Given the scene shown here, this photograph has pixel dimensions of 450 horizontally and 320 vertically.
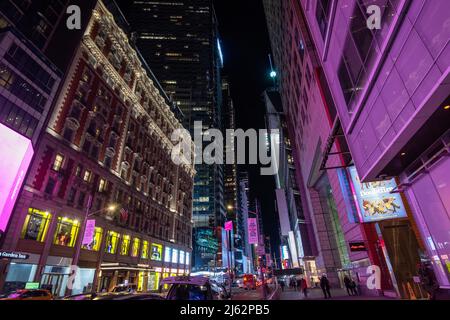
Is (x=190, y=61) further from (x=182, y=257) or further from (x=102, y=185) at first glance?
(x=102, y=185)

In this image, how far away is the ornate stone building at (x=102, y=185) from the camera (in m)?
28.5

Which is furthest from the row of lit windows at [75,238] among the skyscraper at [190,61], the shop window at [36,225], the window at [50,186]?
the skyscraper at [190,61]

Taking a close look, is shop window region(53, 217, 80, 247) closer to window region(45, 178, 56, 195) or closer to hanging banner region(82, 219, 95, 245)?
window region(45, 178, 56, 195)

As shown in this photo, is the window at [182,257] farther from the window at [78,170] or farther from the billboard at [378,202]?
the billboard at [378,202]

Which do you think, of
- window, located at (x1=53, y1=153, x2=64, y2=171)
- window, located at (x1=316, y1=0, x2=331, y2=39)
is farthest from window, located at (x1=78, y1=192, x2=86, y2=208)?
window, located at (x1=316, y1=0, x2=331, y2=39)

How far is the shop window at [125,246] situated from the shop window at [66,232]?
11175 millimetres

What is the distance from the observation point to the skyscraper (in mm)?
129500

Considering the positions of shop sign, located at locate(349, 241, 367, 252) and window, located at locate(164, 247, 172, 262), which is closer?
shop sign, located at locate(349, 241, 367, 252)

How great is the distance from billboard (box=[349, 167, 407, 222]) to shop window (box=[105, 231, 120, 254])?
35777mm

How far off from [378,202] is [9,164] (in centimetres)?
3170

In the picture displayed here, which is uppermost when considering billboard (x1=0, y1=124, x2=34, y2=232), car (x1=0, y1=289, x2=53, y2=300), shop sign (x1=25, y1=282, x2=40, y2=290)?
billboard (x1=0, y1=124, x2=34, y2=232)

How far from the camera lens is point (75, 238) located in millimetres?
32781

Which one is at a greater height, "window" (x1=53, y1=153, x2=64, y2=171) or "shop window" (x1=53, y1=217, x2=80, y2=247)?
"window" (x1=53, y1=153, x2=64, y2=171)

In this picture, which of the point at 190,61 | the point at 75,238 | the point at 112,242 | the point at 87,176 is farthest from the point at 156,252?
the point at 190,61
